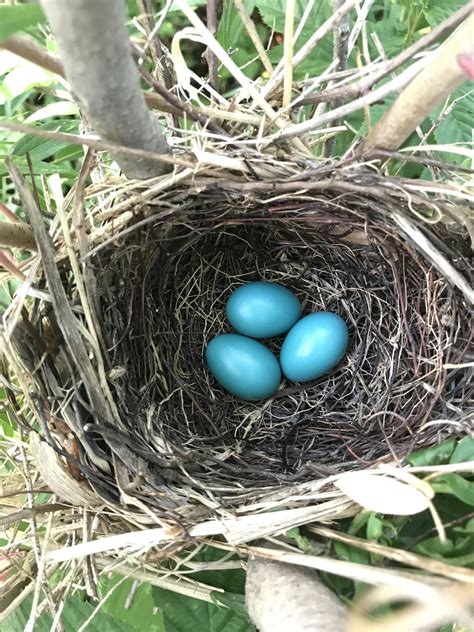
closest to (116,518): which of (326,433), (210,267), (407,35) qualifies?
(326,433)

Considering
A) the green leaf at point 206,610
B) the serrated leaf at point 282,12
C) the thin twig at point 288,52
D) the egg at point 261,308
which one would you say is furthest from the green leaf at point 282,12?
the green leaf at point 206,610

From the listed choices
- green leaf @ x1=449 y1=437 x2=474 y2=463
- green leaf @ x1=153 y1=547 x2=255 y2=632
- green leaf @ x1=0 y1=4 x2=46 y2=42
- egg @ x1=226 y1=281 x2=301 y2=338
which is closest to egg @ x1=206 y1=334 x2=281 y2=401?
egg @ x1=226 y1=281 x2=301 y2=338

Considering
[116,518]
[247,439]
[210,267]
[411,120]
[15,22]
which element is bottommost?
[247,439]

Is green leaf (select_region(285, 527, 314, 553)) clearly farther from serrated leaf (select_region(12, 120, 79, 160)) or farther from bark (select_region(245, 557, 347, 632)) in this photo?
serrated leaf (select_region(12, 120, 79, 160))

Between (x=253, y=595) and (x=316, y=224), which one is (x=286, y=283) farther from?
(x=253, y=595)

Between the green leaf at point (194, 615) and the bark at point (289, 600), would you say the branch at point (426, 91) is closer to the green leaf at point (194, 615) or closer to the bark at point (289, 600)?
the bark at point (289, 600)

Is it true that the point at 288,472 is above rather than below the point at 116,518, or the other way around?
below
